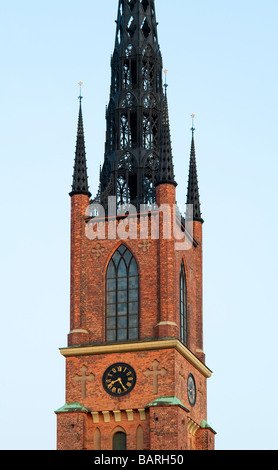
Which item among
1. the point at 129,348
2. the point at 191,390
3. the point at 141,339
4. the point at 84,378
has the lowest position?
the point at 191,390

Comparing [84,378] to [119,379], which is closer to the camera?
[119,379]

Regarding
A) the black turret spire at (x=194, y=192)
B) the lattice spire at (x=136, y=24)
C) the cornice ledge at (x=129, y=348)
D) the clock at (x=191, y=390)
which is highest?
the lattice spire at (x=136, y=24)

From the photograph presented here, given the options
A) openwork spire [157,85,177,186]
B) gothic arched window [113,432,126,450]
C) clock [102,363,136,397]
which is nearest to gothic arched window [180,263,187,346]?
clock [102,363,136,397]

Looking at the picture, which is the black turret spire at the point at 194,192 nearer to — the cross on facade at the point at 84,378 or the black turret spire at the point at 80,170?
the black turret spire at the point at 80,170

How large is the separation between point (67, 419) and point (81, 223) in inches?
477

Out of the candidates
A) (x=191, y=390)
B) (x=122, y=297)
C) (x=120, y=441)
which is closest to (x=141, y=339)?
(x=122, y=297)

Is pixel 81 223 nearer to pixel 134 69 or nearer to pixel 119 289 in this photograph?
pixel 119 289

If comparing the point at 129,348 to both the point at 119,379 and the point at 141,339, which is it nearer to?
the point at 141,339

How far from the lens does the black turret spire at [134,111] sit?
87.1m

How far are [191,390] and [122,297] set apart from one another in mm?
6824

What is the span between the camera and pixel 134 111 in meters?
89.1

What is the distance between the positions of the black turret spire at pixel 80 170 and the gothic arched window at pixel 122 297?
4413mm

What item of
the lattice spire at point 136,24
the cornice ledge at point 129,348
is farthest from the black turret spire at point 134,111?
the cornice ledge at point 129,348
